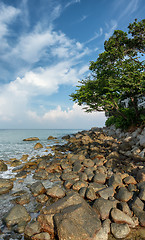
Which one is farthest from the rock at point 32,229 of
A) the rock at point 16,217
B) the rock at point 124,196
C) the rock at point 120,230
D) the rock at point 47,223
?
the rock at point 124,196

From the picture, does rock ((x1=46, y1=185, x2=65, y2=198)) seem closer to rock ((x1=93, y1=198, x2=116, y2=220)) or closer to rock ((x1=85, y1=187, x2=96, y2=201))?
rock ((x1=85, y1=187, x2=96, y2=201))

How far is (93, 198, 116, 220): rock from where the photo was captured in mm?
4082

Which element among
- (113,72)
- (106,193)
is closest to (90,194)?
(106,193)

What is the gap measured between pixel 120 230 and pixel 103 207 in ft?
2.44

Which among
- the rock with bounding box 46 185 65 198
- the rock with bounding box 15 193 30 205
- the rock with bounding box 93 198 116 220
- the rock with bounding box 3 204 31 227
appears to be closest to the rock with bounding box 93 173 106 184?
the rock with bounding box 46 185 65 198

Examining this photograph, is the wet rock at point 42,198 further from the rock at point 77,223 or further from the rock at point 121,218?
the rock at point 121,218

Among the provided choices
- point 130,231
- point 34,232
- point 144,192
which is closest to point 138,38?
point 144,192

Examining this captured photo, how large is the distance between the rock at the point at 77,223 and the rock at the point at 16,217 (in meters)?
1.20

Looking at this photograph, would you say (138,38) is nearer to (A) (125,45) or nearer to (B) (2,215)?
(A) (125,45)

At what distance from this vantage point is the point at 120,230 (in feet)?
11.9

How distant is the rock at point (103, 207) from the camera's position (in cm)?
408

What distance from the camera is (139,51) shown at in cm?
1672

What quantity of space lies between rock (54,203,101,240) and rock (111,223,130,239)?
0.44m

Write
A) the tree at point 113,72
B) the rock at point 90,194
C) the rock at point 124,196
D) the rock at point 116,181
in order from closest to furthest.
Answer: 1. the rock at point 124,196
2. the rock at point 90,194
3. the rock at point 116,181
4. the tree at point 113,72
